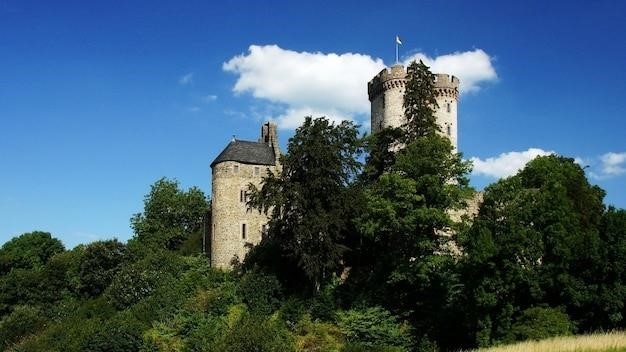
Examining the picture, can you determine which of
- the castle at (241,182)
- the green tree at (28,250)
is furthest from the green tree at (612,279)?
the green tree at (28,250)

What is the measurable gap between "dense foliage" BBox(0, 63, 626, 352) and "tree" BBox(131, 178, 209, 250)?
477 inches

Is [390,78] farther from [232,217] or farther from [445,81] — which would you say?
[232,217]

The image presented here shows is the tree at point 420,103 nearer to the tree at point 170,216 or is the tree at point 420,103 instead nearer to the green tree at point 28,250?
the tree at point 170,216

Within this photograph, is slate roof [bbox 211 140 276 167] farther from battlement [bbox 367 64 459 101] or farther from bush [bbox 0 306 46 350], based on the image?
bush [bbox 0 306 46 350]

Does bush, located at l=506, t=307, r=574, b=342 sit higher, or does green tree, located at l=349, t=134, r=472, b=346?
green tree, located at l=349, t=134, r=472, b=346

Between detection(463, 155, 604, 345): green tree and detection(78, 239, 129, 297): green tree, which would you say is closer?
detection(463, 155, 604, 345): green tree

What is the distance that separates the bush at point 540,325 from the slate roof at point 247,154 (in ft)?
89.7

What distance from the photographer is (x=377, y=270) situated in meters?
45.6

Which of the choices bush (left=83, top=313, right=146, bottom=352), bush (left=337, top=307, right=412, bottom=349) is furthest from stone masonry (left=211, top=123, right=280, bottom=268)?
bush (left=337, top=307, right=412, bottom=349)

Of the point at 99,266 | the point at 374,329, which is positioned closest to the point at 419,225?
the point at 374,329

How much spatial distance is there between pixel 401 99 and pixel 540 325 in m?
31.1

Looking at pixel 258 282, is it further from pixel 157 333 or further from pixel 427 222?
pixel 427 222

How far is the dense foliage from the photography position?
3328 centimetres

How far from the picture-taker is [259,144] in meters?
57.3
